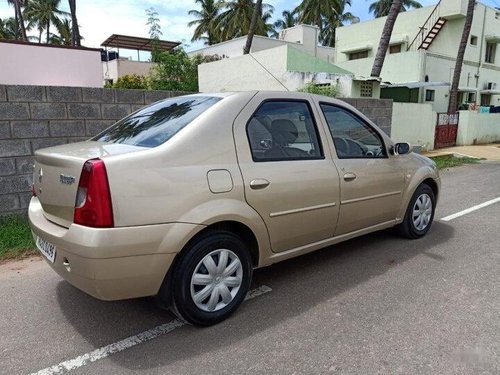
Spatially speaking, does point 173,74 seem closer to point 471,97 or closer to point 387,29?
point 387,29

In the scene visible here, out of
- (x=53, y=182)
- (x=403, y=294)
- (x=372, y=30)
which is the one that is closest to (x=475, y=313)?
(x=403, y=294)

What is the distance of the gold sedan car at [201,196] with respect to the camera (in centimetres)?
259

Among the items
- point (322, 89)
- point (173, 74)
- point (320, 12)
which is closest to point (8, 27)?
point (320, 12)

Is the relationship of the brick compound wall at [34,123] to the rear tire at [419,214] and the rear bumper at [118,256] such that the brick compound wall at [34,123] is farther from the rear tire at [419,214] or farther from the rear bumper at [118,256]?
the rear tire at [419,214]

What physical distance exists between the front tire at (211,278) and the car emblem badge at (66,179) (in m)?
0.88

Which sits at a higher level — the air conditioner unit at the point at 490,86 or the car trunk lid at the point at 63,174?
the air conditioner unit at the point at 490,86

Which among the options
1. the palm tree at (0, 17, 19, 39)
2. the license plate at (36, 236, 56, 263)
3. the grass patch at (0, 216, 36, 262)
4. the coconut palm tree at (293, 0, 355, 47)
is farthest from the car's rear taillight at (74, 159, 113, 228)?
the palm tree at (0, 17, 19, 39)

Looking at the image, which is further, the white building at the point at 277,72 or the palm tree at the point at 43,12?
the palm tree at the point at 43,12

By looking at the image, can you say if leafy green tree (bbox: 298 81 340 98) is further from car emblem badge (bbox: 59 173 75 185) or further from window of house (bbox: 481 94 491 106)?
window of house (bbox: 481 94 491 106)

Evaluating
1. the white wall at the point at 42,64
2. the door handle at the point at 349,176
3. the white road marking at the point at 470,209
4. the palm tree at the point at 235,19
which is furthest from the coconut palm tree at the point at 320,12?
the door handle at the point at 349,176

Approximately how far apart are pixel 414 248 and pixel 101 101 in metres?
4.46

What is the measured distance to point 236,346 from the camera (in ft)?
9.12

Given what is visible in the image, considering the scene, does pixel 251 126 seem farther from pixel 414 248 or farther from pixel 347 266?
pixel 414 248

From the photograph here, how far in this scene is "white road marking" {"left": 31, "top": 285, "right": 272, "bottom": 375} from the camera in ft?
8.43
